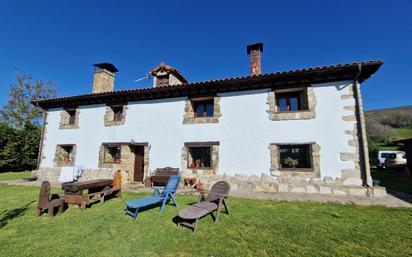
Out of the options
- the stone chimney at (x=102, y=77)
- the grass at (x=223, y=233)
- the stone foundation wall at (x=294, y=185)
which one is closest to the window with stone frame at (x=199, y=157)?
the stone foundation wall at (x=294, y=185)

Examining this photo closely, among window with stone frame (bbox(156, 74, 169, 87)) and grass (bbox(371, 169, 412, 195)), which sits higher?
window with stone frame (bbox(156, 74, 169, 87))

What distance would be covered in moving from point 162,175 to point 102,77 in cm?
880

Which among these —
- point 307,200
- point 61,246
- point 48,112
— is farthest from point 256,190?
point 48,112

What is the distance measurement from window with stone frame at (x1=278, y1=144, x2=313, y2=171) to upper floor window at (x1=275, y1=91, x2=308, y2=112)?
1.65 metres

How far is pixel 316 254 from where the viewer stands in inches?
120

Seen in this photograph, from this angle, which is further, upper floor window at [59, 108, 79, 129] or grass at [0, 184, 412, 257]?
upper floor window at [59, 108, 79, 129]

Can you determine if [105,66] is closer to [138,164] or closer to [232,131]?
[138,164]

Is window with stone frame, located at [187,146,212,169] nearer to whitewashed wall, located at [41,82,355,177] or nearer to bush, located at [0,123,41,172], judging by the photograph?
whitewashed wall, located at [41,82,355,177]

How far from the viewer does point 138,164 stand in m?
10.9

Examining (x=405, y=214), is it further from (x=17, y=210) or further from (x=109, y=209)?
(x=17, y=210)

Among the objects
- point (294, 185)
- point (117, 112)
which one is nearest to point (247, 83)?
point (294, 185)

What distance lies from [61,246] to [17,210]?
11.8 ft

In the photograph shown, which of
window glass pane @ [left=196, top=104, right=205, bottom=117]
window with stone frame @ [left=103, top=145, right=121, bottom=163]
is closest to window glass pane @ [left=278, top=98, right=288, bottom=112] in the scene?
window glass pane @ [left=196, top=104, right=205, bottom=117]

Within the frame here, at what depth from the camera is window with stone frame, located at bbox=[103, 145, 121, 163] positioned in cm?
1084
